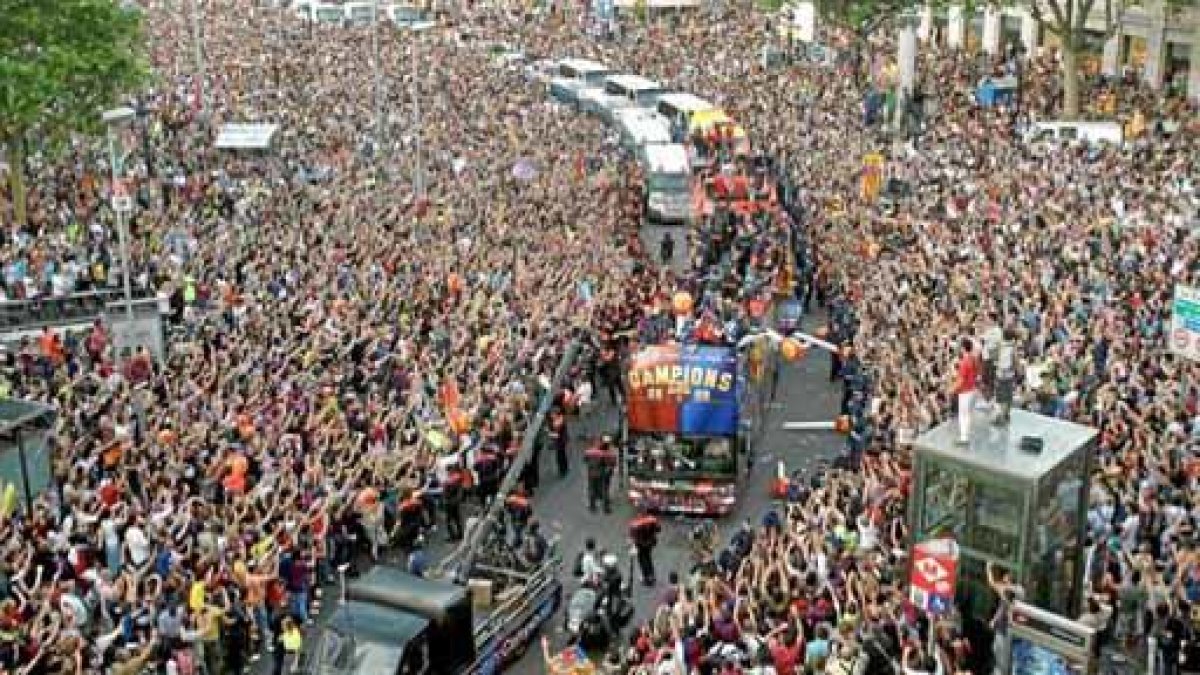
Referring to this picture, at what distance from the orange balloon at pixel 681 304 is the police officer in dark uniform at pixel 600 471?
148 inches

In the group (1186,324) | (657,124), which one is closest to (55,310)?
(1186,324)

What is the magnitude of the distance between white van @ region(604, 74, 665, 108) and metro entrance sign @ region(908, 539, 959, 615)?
110 ft

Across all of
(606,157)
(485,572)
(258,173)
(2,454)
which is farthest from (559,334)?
(606,157)

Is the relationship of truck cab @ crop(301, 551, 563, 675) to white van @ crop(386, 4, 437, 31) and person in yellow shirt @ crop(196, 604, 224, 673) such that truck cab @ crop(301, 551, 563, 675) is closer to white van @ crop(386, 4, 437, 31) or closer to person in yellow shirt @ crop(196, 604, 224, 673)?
person in yellow shirt @ crop(196, 604, 224, 673)

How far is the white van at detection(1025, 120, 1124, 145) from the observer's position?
3472 centimetres

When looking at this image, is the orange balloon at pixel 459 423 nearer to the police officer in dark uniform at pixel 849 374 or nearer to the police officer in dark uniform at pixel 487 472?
the police officer in dark uniform at pixel 487 472

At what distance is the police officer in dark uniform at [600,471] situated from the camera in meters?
21.7

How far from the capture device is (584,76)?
51.4 m

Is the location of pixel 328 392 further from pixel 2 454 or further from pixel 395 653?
pixel 395 653

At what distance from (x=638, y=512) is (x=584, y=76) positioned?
3129 centimetres

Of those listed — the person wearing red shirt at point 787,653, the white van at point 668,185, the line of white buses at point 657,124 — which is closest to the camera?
the person wearing red shirt at point 787,653

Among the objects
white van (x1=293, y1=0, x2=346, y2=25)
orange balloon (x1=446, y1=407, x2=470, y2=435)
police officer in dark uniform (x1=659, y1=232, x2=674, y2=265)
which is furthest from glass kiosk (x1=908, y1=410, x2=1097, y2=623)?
white van (x1=293, y1=0, x2=346, y2=25)

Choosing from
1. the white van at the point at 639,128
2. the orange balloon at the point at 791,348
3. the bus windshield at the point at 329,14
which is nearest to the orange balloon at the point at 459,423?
the orange balloon at the point at 791,348

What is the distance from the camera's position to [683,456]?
21.7 metres
